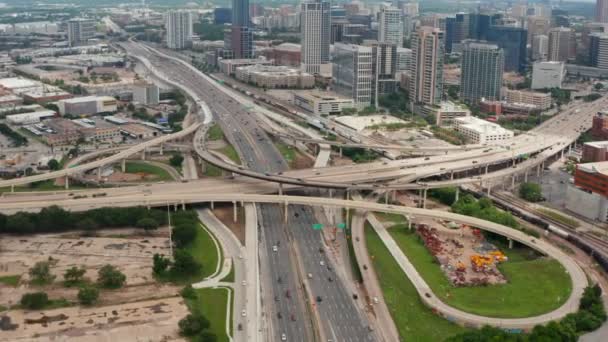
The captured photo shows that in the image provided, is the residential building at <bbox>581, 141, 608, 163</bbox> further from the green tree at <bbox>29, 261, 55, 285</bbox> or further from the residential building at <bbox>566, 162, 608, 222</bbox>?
the green tree at <bbox>29, 261, 55, 285</bbox>

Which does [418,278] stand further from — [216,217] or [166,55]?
[166,55]

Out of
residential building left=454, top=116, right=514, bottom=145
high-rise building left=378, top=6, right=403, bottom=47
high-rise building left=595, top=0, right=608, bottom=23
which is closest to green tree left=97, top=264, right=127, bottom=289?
residential building left=454, top=116, right=514, bottom=145

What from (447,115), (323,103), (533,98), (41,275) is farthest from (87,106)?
(533,98)

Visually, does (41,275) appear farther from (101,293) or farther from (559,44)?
(559,44)

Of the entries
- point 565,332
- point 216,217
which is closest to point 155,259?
point 216,217

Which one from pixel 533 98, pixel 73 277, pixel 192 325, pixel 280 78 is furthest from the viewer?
pixel 280 78

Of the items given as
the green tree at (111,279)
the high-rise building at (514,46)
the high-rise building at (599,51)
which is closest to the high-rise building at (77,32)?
the high-rise building at (514,46)

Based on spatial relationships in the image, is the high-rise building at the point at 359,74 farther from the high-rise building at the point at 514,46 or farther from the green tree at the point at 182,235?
the green tree at the point at 182,235
